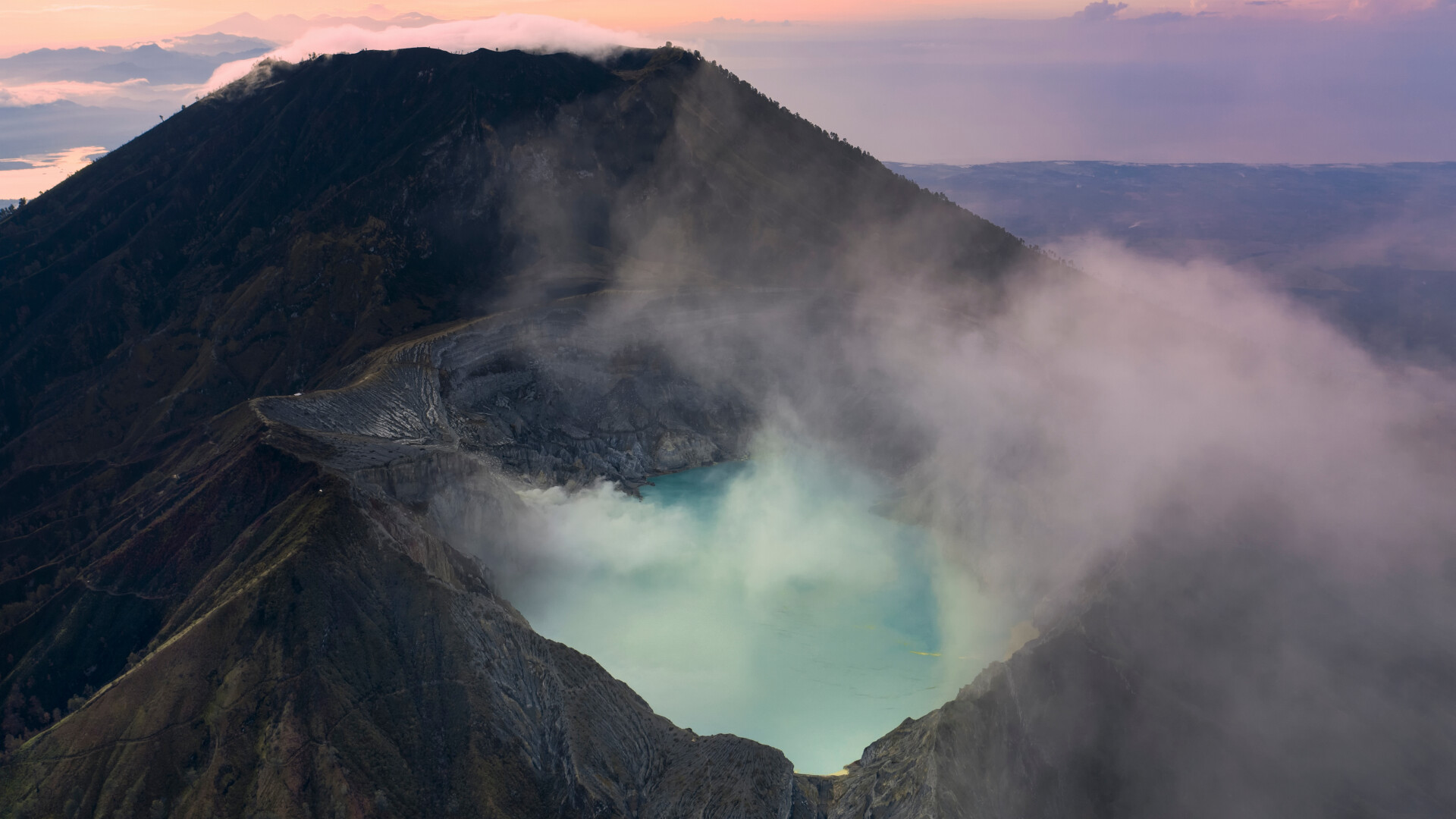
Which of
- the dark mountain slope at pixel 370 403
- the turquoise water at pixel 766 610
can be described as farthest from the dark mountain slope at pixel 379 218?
the turquoise water at pixel 766 610

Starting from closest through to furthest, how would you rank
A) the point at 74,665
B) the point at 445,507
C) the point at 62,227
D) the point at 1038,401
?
the point at 74,665 → the point at 445,507 → the point at 1038,401 → the point at 62,227

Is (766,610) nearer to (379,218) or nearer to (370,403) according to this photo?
(370,403)

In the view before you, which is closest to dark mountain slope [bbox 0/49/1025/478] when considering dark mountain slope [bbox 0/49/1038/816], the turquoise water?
dark mountain slope [bbox 0/49/1038/816]

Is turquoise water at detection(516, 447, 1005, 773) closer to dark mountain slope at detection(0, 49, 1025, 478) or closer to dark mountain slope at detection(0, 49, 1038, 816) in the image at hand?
dark mountain slope at detection(0, 49, 1038, 816)

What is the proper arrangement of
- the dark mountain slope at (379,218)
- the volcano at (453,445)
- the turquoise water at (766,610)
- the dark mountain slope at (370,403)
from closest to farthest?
the dark mountain slope at (370,403) < the volcano at (453,445) < the turquoise water at (766,610) < the dark mountain slope at (379,218)

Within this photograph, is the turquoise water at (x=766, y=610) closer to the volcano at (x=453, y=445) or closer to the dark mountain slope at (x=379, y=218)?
the volcano at (x=453, y=445)

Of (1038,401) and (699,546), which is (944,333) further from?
(699,546)

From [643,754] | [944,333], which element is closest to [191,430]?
[643,754]
